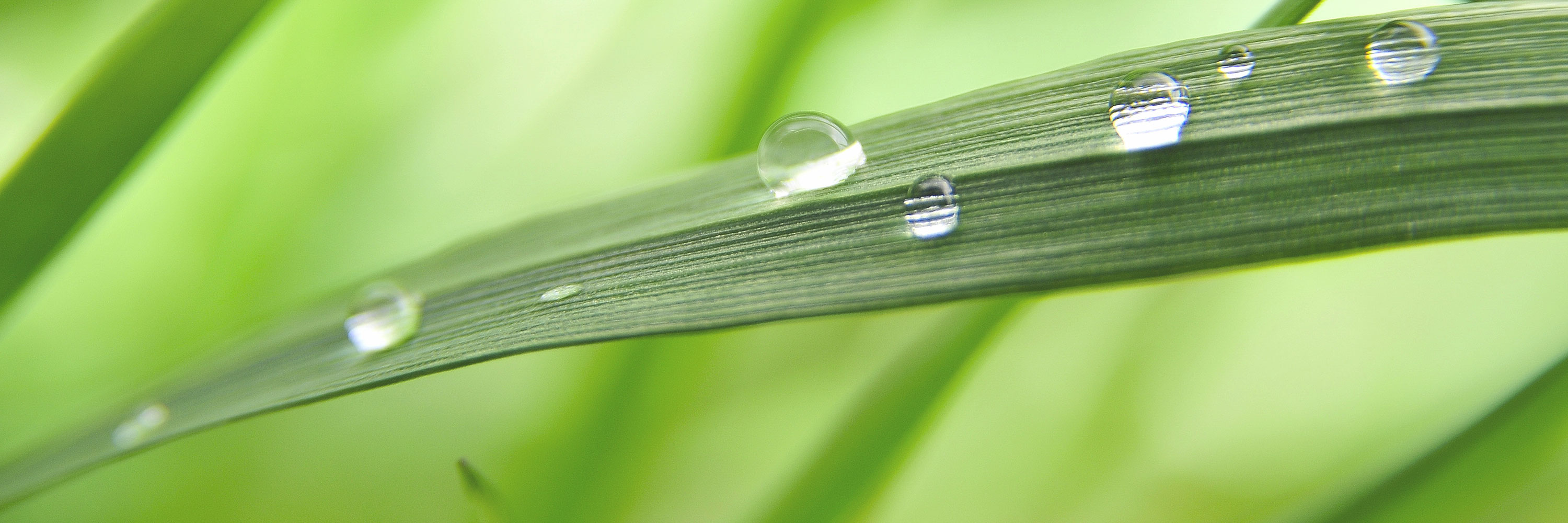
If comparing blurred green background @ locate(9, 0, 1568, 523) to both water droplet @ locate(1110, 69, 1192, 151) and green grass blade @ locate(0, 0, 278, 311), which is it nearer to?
green grass blade @ locate(0, 0, 278, 311)

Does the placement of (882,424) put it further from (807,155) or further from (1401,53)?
(1401,53)

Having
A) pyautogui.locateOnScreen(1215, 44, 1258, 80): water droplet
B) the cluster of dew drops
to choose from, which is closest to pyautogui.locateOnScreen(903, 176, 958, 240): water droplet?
the cluster of dew drops

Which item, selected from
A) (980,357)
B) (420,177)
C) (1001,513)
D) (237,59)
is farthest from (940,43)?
(237,59)

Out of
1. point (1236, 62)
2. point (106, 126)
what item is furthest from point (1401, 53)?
point (106, 126)

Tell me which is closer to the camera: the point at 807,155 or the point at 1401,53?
the point at 1401,53

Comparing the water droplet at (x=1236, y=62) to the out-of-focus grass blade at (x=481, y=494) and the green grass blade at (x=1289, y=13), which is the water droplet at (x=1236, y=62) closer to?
the green grass blade at (x=1289, y=13)

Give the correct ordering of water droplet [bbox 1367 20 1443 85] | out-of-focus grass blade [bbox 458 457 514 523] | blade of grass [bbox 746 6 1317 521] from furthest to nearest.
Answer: blade of grass [bbox 746 6 1317 521] → out-of-focus grass blade [bbox 458 457 514 523] → water droplet [bbox 1367 20 1443 85]

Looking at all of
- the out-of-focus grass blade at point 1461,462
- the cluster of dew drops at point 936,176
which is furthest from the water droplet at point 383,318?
the out-of-focus grass blade at point 1461,462
